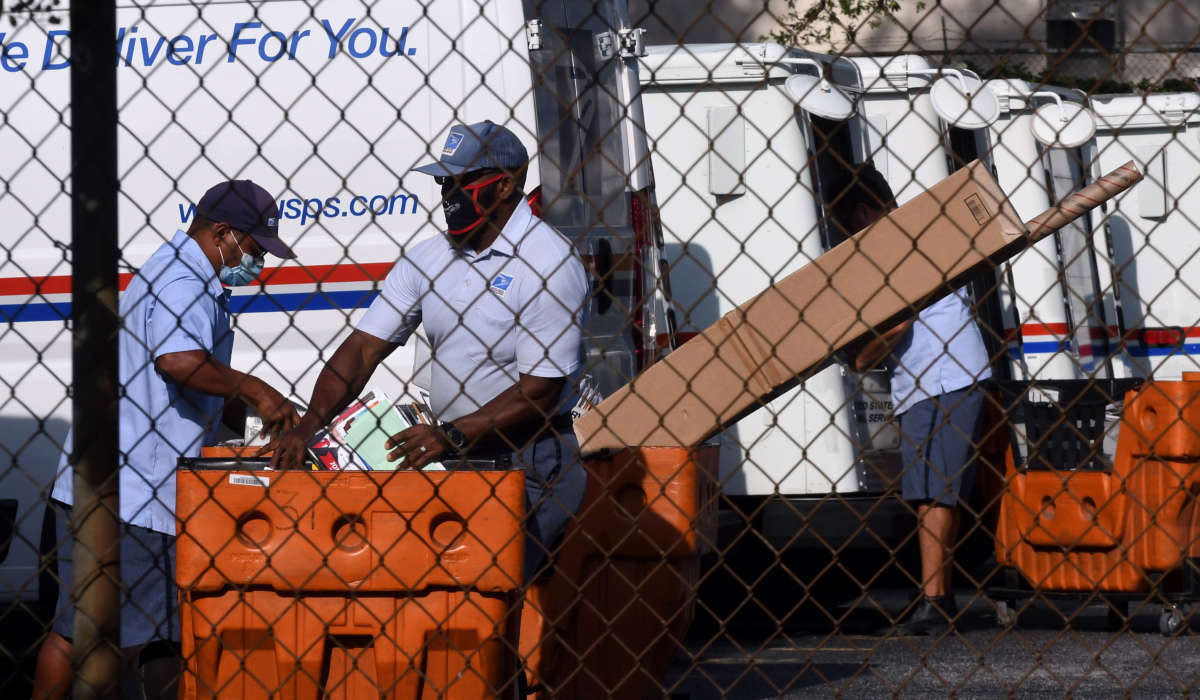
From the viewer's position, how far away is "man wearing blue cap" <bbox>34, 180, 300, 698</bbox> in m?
3.74

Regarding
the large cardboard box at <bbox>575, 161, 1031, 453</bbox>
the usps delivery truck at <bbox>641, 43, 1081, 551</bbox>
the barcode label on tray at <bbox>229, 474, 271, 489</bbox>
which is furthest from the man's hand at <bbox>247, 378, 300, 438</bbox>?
the usps delivery truck at <bbox>641, 43, 1081, 551</bbox>

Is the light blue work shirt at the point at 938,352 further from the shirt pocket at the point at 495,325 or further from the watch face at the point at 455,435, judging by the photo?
the watch face at the point at 455,435

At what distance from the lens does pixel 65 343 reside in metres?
5.33

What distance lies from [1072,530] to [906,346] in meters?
0.99

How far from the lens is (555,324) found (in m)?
3.85

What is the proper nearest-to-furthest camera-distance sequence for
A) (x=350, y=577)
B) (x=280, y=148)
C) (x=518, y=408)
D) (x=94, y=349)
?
(x=94, y=349), (x=350, y=577), (x=518, y=408), (x=280, y=148)

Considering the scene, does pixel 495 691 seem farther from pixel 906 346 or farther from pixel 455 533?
pixel 906 346

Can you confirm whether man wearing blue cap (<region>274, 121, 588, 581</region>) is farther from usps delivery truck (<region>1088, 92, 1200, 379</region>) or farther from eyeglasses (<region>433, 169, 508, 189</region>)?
usps delivery truck (<region>1088, 92, 1200, 379</region>)

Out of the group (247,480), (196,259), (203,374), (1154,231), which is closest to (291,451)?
(247,480)

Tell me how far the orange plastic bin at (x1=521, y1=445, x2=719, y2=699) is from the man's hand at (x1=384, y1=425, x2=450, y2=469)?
A: 0.56 metres

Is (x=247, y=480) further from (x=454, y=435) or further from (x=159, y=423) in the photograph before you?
(x=159, y=423)

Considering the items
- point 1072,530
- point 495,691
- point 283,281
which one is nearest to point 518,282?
point 495,691

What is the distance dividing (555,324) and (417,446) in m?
0.59

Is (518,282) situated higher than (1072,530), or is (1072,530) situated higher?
(518,282)
